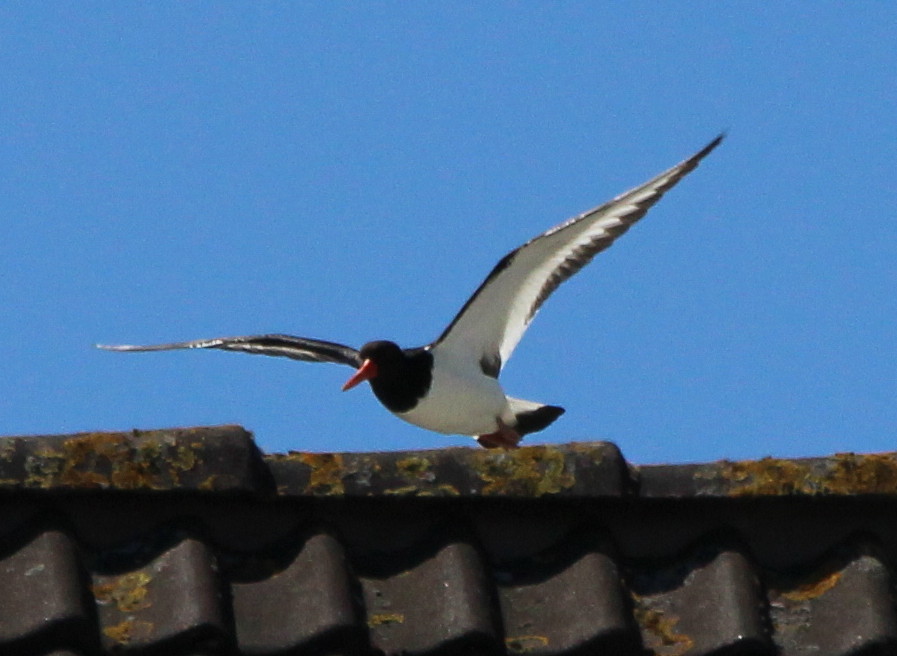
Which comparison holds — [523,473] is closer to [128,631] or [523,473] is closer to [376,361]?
[128,631]

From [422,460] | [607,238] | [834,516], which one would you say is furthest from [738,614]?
[607,238]

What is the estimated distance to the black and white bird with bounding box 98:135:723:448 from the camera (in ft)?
24.2

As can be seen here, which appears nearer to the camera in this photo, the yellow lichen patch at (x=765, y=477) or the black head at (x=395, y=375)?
the yellow lichen patch at (x=765, y=477)

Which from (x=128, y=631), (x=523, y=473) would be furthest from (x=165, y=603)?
(x=523, y=473)

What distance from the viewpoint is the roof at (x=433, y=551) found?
2.19 meters

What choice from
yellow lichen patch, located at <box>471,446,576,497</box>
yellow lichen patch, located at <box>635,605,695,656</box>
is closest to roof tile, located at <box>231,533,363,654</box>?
yellow lichen patch, located at <box>471,446,576,497</box>

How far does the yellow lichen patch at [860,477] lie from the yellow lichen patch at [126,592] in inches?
40.1

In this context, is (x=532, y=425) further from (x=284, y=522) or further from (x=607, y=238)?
(x=284, y=522)

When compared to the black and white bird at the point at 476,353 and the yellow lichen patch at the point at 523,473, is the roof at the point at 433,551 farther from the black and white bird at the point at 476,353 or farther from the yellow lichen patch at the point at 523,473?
the black and white bird at the point at 476,353

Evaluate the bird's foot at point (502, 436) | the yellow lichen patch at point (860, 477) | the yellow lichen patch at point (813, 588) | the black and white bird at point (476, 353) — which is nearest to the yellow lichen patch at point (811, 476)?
the yellow lichen patch at point (860, 477)

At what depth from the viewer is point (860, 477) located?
244cm

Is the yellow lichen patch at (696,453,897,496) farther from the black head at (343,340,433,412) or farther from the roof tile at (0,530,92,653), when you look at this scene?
the black head at (343,340,433,412)

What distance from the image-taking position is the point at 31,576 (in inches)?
85.3

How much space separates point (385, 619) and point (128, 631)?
0.35 m
